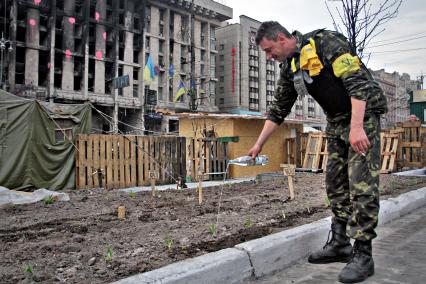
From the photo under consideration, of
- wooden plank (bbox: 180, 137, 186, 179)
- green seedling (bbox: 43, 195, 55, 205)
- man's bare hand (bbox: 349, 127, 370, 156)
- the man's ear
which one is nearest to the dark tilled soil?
green seedling (bbox: 43, 195, 55, 205)

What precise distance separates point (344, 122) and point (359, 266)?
1215 mm

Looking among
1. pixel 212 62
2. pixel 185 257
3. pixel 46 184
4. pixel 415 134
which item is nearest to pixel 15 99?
pixel 46 184

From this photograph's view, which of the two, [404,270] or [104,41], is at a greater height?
[104,41]

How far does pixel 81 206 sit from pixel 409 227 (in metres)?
5.48

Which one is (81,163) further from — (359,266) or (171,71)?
(171,71)

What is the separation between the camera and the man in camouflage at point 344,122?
2.85 meters

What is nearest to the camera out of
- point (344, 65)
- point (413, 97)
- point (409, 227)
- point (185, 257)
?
point (344, 65)

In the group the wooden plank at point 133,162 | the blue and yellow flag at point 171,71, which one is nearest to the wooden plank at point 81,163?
the wooden plank at point 133,162

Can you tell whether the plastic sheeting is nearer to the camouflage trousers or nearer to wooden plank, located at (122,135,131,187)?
wooden plank, located at (122,135,131,187)

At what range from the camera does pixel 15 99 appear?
9.34 meters

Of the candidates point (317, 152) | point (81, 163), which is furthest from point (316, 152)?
point (81, 163)

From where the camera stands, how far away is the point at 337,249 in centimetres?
335

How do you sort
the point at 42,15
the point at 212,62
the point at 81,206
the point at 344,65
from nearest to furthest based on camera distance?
the point at 344,65 → the point at 81,206 → the point at 42,15 → the point at 212,62

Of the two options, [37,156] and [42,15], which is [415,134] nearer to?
[37,156]
